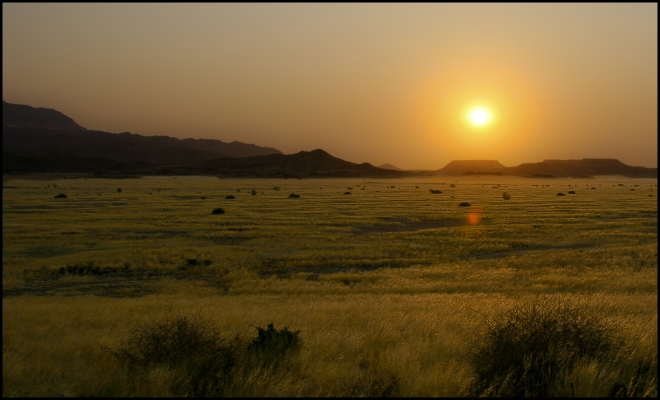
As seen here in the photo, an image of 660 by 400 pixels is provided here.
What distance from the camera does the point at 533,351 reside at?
305 inches

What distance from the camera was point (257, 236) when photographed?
31.3 meters

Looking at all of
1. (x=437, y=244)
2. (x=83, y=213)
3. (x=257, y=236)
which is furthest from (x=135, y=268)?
(x=83, y=213)

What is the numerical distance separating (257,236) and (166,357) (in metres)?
23.7

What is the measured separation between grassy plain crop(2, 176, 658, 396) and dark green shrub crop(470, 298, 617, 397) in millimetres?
342

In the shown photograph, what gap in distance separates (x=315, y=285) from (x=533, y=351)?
37.5 ft

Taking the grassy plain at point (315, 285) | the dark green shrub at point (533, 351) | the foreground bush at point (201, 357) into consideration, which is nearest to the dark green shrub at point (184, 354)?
the foreground bush at point (201, 357)

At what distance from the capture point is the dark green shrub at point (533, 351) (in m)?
7.27

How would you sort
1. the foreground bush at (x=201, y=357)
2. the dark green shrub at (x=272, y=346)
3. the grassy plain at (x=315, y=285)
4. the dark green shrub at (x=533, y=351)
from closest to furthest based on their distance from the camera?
1. the foreground bush at (x=201, y=357)
2. the dark green shrub at (x=533, y=351)
3. the grassy plain at (x=315, y=285)
4. the dark green shrub at (x=272, y=346)

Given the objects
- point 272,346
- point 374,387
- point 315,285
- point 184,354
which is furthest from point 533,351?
point 315,285

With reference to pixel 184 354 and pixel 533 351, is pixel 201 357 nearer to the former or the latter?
pixel 184 354

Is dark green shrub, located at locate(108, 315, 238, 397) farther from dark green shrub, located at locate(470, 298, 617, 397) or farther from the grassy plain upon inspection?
dark green shrub, located at locate(470, 298, 617, 397)

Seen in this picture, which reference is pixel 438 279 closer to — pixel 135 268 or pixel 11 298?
pixel 135 268

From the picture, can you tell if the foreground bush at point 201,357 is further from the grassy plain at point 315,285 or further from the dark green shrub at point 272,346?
the grassy plain at point 315,285

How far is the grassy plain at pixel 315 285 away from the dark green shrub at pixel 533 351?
342mm
